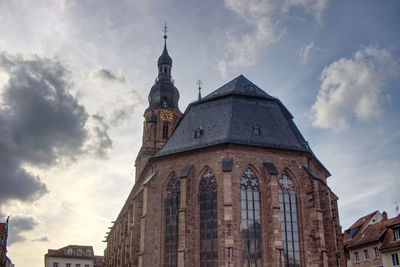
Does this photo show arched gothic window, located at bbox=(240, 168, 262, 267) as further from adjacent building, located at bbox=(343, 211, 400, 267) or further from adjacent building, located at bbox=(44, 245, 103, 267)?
adjacent building, located at bbox=(44, 245, 103, 267)

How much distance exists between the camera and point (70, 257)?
63531mm

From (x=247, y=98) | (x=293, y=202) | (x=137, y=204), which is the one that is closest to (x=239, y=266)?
(x=293, y=202)

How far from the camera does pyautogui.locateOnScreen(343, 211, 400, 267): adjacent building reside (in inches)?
1296

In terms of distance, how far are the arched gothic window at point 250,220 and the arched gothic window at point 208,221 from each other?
5.03ft

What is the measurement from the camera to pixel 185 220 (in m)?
24.3

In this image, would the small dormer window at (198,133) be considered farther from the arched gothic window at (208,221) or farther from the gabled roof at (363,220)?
the gabled roof at (363,220)

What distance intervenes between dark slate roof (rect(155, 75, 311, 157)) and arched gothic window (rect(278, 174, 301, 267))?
2412 mm

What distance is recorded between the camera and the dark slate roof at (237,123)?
26344 millimetres

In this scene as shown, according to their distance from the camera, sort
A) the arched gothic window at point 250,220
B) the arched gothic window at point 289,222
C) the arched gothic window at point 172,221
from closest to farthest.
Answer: the arched gothic window at point 250,220 → the arched gothic window at point 289,222 → the arched gothic window at point 172,221

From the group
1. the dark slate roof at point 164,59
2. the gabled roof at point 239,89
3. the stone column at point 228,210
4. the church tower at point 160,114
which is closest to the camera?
the stone column at point 228,210

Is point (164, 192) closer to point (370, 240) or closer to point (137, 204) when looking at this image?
point (137, 204)

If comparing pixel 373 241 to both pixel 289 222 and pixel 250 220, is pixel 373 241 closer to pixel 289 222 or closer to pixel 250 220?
pixel 289 222

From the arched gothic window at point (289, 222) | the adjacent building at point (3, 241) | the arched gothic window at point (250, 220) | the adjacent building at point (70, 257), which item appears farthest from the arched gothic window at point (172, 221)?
the adjacent building at point (70, 257)

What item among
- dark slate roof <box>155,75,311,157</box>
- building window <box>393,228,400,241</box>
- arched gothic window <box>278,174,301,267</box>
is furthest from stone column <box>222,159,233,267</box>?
building window <box>393,228,400,241</box>
